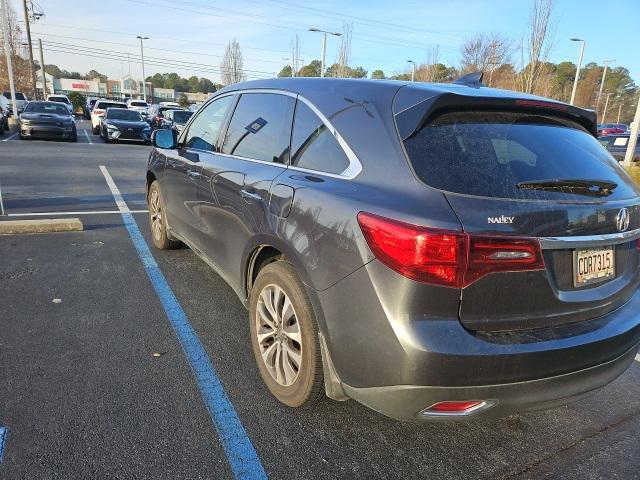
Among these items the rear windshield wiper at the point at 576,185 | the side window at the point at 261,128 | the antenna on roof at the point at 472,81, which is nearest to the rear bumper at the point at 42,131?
the side window at the point at 261,128

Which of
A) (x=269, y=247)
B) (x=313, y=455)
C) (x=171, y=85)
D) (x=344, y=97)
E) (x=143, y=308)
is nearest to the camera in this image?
(x=313, y=455)

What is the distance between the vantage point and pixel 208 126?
414 centimetres

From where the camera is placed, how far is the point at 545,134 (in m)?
2.39

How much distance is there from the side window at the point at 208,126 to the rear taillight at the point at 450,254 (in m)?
2.36

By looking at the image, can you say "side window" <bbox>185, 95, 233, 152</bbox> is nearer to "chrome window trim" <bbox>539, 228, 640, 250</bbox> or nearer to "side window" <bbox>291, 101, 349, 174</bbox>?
"side window" <bbox>291, 101, 349, 174</bbox>

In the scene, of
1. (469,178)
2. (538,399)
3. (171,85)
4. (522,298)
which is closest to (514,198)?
(469,178)

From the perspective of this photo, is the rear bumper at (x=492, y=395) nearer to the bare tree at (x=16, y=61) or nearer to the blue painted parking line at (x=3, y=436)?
the blue painted parking line at (x=3, y=436)

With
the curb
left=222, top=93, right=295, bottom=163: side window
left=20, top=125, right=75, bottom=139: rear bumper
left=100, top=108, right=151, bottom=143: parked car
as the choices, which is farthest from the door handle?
left=100, top=108, right=151, bottom=143: parked car

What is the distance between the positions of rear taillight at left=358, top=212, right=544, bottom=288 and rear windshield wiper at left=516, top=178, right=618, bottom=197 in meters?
0.29

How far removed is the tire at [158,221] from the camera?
505cm

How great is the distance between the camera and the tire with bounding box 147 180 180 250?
5.05 m

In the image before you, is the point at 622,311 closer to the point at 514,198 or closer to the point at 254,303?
the point at 514,198

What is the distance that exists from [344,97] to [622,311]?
1.83 metres

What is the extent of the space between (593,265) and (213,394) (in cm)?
215
